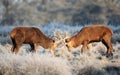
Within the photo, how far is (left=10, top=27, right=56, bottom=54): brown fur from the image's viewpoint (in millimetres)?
22375

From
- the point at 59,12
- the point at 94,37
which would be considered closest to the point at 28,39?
the point at 94,37

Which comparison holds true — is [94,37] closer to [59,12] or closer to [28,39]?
[28,39]

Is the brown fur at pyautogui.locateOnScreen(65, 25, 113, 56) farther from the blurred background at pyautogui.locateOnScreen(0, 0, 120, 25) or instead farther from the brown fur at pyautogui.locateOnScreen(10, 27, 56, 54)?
the blurred background at pyautogui.locateOnScreen(0, 0, 120, 25)

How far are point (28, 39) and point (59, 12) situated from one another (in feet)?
208

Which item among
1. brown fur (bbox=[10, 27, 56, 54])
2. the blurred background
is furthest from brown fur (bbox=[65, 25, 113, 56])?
the blurred background

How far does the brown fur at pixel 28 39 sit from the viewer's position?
22375 mm

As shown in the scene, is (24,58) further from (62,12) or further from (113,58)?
(62,12)

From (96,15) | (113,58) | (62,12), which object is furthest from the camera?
(62,12)

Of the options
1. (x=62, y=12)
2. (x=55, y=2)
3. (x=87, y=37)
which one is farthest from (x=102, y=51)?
(x=55, y=2)

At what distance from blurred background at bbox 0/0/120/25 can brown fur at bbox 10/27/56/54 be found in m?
45.4

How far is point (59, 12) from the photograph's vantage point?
86.1 metres

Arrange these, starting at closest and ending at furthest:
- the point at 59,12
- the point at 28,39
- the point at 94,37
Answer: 1. the point at 28,39
2. the point at 94,37
3. the point at 59,12

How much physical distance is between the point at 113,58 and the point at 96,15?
5522 centimetres

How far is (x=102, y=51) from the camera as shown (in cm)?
2461
